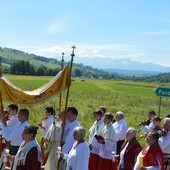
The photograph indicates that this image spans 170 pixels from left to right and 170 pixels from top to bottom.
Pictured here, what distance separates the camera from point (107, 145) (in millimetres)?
11680

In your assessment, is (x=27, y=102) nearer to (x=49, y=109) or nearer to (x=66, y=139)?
(x=49, y=109)

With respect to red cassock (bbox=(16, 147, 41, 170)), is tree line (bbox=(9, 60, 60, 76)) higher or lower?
higher

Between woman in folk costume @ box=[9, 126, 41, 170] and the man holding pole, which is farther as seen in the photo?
the man holding pole

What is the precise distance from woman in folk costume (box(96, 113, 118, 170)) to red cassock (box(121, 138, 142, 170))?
6.40 feet

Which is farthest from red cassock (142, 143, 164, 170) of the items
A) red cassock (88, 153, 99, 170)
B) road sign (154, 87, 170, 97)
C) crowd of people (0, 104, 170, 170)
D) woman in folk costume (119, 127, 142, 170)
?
road sign (154, 87, 170, 97)

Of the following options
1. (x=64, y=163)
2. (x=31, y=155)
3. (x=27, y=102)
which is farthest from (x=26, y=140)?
(x=27, y=102)

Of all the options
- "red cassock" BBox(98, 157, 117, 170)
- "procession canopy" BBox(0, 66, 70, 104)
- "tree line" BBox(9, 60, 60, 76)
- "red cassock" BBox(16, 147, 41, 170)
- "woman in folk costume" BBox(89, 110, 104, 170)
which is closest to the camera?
"red cassock" BBox(16, 147, 41, 170)

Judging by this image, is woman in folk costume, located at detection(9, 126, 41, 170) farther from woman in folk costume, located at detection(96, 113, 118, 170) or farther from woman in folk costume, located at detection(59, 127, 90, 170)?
woman in folk costume, located at detection(96, 113, 118, 170)

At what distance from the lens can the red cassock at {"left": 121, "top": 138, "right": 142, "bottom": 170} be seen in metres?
9.42

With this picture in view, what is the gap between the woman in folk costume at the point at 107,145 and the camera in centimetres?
1157

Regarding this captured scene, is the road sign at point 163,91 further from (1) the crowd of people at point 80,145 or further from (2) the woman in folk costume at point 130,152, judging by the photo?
(2) the woman in folk costume at point 130,152

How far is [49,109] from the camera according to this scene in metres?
12.8

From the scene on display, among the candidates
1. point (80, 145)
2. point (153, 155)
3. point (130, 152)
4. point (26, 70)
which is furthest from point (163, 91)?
point (26, 70)

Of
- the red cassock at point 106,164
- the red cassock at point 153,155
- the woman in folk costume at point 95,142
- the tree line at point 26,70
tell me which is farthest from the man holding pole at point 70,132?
the tree line at point 26,70
